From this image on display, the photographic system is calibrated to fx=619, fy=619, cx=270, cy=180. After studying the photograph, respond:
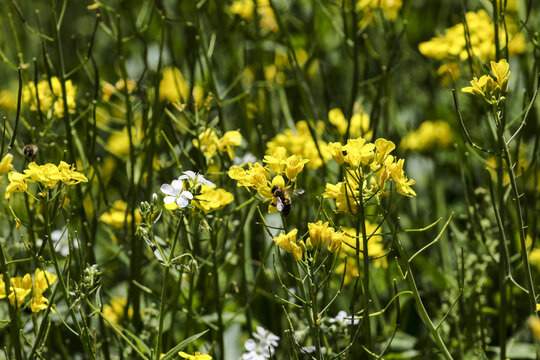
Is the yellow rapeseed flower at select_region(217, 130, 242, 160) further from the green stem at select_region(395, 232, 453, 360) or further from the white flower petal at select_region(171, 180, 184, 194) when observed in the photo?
the green stem at select_region(395, 232, 453, 360)

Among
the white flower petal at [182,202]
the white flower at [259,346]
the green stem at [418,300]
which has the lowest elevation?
the white flower at [259,346]

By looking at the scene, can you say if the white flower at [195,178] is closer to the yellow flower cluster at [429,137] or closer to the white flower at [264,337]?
the white flower at [264,337]

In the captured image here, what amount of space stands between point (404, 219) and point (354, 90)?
1.41 ft

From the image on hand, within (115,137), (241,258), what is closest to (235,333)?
(241,258)

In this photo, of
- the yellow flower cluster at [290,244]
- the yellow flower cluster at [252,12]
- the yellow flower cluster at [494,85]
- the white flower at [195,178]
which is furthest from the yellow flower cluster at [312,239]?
the yellow flower cluster at [252,12]

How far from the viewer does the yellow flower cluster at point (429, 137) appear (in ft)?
5.95

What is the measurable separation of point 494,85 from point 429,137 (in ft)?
3.45

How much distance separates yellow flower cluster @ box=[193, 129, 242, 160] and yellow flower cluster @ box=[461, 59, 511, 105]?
1.32 feet

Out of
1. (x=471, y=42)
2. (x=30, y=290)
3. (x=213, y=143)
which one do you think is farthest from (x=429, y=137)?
(x=30, y=290)

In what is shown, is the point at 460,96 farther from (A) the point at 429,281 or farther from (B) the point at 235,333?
(B) the point at 235,333

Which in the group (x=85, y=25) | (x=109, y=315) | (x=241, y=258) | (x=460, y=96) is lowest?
(x=109, y=315)

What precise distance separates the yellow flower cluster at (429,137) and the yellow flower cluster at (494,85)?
887mm

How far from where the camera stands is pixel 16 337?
92 cm

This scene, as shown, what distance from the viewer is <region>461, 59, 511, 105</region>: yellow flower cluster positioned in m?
0.83
